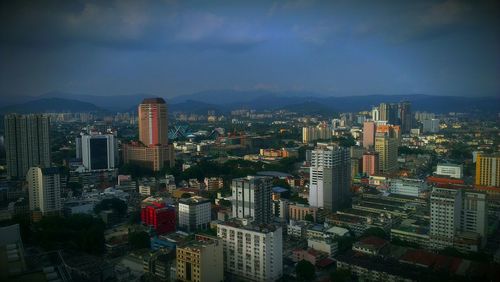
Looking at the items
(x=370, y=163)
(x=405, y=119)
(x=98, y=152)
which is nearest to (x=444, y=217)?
(x=370, y=163)

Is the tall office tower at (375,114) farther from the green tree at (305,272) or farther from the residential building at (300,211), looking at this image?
the green tree at (305,272)

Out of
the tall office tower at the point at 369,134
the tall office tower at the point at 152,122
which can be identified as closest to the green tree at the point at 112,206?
the tall office tower at the point at 152,122

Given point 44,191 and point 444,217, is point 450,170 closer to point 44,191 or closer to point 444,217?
point 444,217

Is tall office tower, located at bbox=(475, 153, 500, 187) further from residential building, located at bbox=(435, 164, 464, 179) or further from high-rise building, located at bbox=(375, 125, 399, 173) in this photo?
high-rise building, located at bbox=(375, 125, 399, 173)

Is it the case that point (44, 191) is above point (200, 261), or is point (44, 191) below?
above

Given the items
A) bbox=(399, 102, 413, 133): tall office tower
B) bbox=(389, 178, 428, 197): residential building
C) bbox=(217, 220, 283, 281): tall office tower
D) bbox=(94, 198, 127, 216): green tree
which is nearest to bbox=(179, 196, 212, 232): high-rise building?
bbox=(94, 198, 127, 216): green tree
